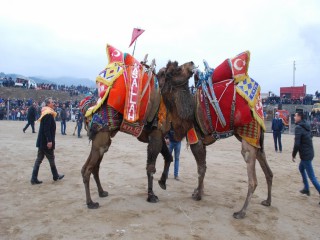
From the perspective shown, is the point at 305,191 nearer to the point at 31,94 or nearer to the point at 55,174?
the point at 55,174

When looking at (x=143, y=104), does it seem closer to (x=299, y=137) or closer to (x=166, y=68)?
(x=166, y=68)

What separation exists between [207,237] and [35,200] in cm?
330

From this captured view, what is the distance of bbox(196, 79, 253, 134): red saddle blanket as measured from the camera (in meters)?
5.14

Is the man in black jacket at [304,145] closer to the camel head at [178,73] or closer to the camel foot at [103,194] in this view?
the camel head at [178,73]

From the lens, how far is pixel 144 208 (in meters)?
5.09

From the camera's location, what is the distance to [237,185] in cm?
688

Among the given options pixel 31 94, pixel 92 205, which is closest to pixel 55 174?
pixel 92 205

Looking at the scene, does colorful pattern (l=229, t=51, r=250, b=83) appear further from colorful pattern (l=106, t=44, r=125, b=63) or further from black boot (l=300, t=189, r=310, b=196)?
black boot (l=300, t=189, r=310, b=196)

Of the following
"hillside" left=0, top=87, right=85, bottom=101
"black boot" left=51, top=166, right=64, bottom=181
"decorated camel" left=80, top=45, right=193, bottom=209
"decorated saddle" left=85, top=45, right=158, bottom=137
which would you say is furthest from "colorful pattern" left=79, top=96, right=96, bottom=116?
"hillside" left=0, top=87, right=85, bottom=101

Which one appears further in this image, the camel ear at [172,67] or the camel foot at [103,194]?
the camel foot at [103,194]

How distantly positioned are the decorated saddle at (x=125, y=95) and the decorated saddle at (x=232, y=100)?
1079 millimetres

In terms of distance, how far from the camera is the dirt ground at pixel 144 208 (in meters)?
4.20

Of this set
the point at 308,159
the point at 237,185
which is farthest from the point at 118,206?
the point at 308,159

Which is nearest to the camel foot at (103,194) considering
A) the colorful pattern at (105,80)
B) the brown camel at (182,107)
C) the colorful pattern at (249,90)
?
the colorful pattern at (105,80)
